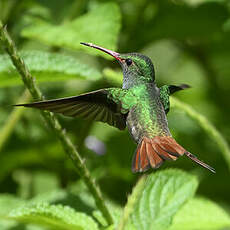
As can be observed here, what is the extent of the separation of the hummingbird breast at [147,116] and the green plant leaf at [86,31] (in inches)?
20.0

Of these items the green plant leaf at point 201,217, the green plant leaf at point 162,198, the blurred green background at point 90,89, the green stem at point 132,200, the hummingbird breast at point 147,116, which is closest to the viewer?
the green stem at point 132,200

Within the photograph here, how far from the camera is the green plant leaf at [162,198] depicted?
4.80 feet

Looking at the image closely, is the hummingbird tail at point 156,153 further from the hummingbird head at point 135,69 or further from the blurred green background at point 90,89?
the blurred green background at point 90,89

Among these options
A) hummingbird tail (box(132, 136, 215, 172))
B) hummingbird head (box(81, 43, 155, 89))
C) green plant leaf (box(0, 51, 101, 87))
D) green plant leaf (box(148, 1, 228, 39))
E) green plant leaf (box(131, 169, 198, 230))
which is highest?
green plant leaf (box(148, 1, 228, 39))

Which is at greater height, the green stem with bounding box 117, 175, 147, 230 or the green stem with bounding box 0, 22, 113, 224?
the green stem with bounding box 0, 22, 113, 224

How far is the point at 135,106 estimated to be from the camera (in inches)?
47.1

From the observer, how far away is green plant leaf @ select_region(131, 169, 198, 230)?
146 centimetres

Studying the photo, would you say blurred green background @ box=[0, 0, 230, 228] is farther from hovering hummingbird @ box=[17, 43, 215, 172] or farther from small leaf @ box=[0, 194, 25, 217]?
hovering hummingbird @ box=[17, 43, 215, 172]

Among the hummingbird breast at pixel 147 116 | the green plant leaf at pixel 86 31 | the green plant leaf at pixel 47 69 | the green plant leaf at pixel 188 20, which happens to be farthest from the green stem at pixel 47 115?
the green plant leaf at pixel 188 20

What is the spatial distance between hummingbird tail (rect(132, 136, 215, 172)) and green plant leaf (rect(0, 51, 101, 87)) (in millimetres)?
526

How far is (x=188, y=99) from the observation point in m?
3.22

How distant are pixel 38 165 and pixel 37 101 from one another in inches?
60.2

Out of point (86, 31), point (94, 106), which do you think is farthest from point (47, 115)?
point (86, 31)

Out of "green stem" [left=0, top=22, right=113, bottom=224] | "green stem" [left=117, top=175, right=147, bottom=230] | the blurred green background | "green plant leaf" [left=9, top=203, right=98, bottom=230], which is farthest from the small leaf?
"green stem" [left=117, top=175, right=147, bottom=230]
